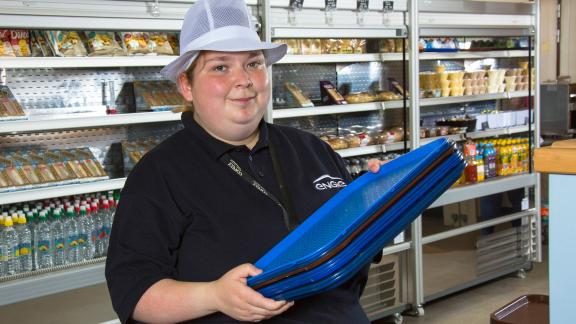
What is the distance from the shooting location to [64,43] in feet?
12.0

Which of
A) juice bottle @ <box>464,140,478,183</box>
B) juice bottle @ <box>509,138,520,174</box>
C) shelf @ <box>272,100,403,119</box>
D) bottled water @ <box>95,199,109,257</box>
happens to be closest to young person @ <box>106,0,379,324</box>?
bottled water @ <box>95,199,109,257</box>

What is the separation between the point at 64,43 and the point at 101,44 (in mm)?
198

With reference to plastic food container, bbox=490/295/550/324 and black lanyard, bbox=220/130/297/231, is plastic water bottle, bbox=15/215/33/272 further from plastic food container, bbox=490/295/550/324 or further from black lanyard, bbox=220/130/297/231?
plastic food container, bbox=490/295/550/324

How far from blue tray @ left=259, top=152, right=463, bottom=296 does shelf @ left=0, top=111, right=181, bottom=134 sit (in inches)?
93.6

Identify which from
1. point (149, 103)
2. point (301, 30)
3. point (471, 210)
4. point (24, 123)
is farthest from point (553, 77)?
point (24, 123)

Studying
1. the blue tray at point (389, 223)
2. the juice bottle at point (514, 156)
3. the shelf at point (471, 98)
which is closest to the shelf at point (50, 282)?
the blue tray at point (389, 223)

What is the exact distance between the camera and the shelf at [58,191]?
11.3ft

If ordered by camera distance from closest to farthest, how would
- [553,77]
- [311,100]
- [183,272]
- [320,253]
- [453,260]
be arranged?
1. [320,253]
2. [183,272]
3. [311,100]
4. [453,260]
5. [553,77]

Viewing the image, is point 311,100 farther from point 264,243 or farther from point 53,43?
point 264,243

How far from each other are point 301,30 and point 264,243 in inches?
116

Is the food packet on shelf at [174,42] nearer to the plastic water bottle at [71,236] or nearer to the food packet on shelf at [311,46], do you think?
the food packet on shelf at [311,46]

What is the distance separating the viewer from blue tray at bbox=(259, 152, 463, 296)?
4.63 ft

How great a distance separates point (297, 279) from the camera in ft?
4.64

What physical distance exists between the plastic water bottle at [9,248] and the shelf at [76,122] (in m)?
0.48
